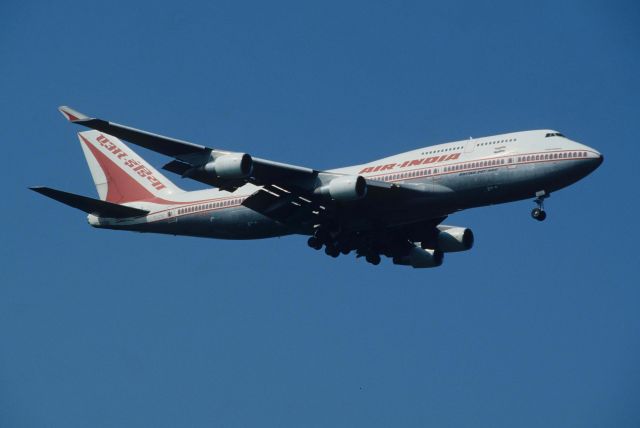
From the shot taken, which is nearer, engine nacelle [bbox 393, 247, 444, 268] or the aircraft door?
the aircraft door

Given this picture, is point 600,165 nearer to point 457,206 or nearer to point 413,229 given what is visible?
point 457,206

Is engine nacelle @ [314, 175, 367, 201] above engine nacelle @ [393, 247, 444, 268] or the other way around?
above

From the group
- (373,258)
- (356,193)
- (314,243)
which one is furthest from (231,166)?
(373,258)

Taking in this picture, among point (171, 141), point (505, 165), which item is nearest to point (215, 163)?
point (171, 141)

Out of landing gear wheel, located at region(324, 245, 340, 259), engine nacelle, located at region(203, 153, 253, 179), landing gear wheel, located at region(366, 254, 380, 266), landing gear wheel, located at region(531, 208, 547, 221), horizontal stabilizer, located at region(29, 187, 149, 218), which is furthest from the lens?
landing gear wheel, located at region(366, 254, 380, 266)

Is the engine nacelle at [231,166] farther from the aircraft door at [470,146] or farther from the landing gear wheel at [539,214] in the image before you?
the landing gear wheel at [539,214]

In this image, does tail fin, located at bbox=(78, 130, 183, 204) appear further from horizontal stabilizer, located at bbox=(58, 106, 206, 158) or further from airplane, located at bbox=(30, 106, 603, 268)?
horizontal stabilizer, located at bbox=(58, 106, 206, 158)

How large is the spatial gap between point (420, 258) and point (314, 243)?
7.75 meters

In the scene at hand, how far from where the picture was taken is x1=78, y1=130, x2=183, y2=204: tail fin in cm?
6222

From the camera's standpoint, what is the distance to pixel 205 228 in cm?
5753

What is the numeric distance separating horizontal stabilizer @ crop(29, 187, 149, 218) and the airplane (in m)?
0.06

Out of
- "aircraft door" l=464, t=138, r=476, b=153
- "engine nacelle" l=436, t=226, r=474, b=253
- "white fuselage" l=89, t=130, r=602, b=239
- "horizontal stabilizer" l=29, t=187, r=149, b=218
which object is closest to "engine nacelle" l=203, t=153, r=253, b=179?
"white fuselage" l=89, t=130, r=602, b=239

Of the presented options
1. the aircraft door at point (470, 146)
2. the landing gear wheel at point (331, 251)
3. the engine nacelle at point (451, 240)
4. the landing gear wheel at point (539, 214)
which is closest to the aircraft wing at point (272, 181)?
the landing gear wheel at point (331, 251)

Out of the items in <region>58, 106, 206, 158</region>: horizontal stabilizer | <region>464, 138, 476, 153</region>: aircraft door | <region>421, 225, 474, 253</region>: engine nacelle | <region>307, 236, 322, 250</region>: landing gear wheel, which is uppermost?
<region>464, 138, 476, 153</region>: aircraft door
